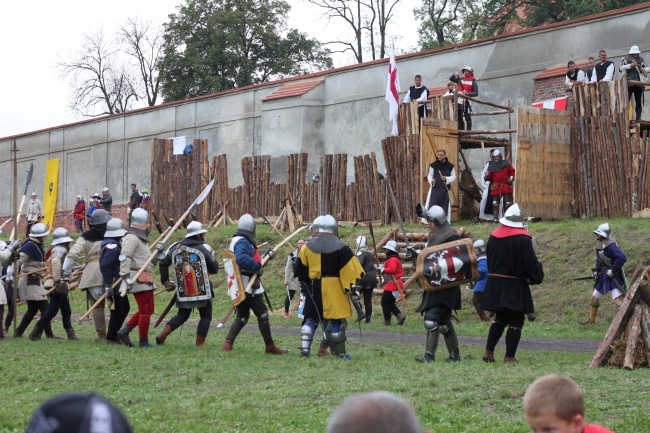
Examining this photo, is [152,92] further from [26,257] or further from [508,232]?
[508,232]

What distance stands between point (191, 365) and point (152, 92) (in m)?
49.2

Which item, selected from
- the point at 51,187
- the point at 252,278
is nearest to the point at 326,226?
the point at 252,278

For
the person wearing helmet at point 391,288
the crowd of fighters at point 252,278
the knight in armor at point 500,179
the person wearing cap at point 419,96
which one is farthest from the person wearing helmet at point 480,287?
the person wearing cap at point 419,96

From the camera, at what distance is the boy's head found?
3941mm

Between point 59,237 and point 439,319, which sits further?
point 59,237

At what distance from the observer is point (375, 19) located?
48812mm

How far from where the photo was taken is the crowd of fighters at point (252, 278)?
11391mm

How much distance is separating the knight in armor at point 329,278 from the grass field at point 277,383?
A: 1.48 ft

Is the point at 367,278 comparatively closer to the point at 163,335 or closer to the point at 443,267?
the point at 163,335

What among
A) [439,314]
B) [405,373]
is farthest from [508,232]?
[405,373]

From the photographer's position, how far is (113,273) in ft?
44.7

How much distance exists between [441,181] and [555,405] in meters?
18.9

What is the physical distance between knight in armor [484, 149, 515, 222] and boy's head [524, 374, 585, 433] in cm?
1866

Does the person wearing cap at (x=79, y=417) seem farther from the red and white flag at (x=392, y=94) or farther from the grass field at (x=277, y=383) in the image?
the red and white flag at (x=392, y=94)
